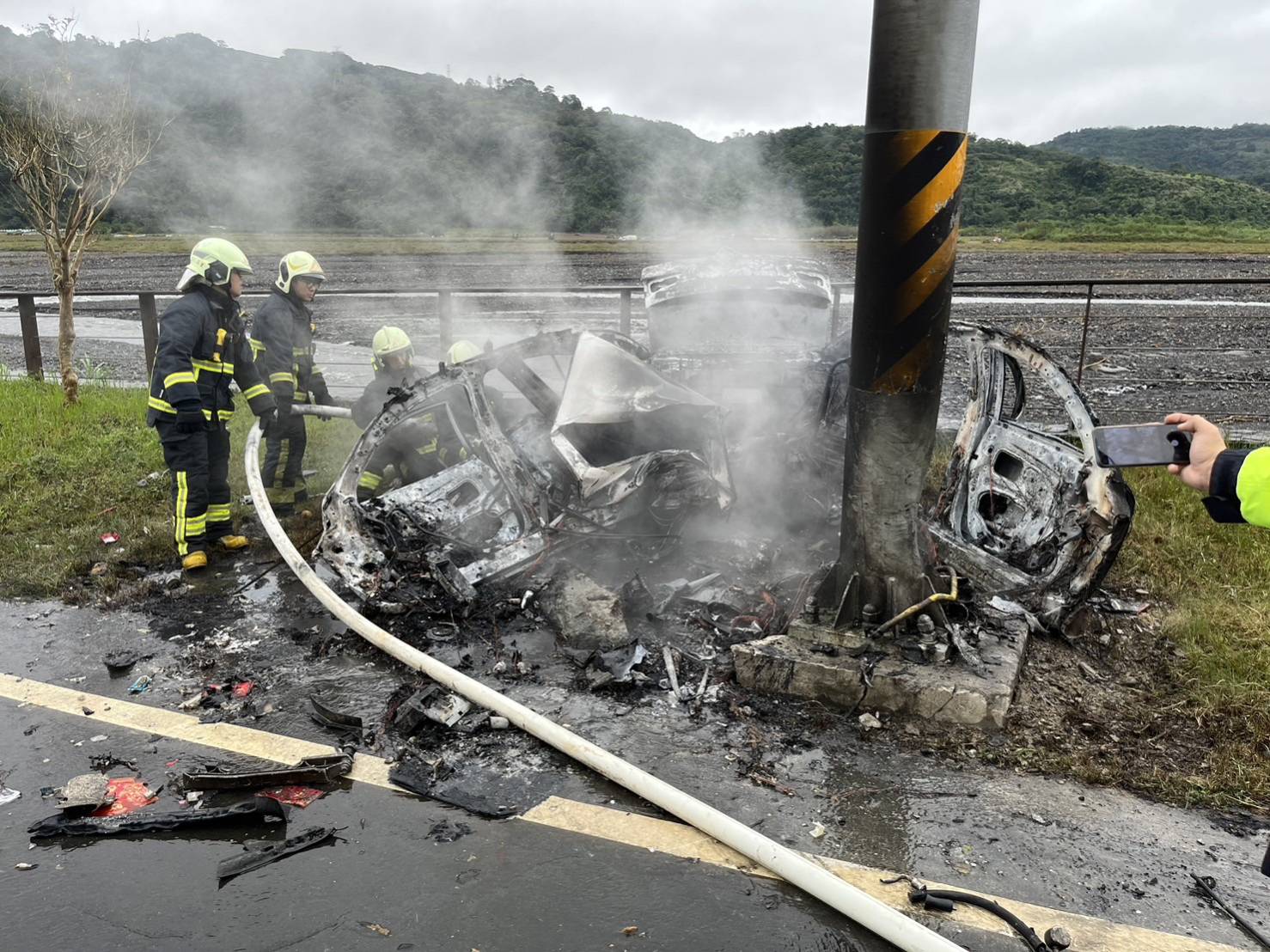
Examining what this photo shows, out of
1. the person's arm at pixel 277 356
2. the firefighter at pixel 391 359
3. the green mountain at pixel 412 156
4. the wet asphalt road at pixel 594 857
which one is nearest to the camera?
the wet asphalt road at pixel 594 857

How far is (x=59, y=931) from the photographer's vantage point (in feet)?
8.21

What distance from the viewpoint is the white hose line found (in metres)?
2.36

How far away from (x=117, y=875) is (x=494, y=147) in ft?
35.4

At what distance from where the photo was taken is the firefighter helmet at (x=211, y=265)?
5758mm

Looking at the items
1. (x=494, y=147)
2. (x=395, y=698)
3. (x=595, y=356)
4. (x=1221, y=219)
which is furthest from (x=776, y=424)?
(x=1221, y=219)

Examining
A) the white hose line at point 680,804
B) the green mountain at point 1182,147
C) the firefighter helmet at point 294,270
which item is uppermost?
the green mountain at point 1182,147

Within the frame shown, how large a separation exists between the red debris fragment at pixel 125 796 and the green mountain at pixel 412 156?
8006 mm

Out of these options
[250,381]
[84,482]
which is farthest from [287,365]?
[84,482]

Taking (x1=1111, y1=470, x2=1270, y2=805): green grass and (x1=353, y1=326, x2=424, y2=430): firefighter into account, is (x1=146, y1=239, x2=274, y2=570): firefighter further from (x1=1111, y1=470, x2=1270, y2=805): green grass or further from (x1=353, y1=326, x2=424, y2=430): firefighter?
(x1=1111, y1=470, x2=1270, y2=805): green grass

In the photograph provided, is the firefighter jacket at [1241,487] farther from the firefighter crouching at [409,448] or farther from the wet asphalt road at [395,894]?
the firefighter crouching at [409,448]

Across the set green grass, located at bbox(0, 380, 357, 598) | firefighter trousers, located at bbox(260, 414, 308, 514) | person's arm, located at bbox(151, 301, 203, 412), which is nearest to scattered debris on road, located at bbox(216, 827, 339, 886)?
green grass, located at bbox(0, 380, 357, 598)

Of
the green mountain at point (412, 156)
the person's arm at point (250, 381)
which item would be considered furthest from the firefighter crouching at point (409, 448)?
the green mountain at point (412, 156)

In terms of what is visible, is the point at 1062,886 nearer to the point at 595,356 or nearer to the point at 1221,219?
the point at 595,356

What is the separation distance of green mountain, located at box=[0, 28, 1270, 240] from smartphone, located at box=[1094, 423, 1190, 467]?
805 cm
